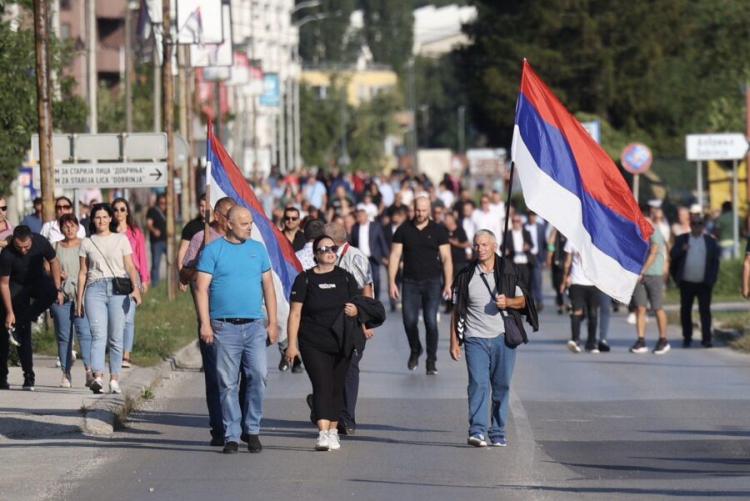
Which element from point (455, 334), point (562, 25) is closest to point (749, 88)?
point (455, 334)

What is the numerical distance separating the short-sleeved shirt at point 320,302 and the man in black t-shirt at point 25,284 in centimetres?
454

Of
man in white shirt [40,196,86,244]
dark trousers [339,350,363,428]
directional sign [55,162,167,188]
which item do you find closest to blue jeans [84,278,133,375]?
dark trousers [339,350,363,428]

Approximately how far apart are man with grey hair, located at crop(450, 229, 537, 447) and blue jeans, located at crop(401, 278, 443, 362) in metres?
5.65

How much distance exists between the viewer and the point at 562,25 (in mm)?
73062

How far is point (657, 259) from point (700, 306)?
3.24 ft

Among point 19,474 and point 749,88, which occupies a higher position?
point 749,88

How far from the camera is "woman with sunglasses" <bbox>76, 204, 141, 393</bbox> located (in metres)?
16.6

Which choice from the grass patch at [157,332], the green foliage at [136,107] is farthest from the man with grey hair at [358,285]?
the green foliage at [136,107]

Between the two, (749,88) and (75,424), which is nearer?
(75,424)

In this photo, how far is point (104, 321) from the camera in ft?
55.0

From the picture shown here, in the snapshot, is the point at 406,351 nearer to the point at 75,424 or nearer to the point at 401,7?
the point at 75,424

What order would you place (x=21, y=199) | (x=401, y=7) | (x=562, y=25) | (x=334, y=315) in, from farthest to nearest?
(x=401, y=7) → (x=562, y=25) → (x=21, y=199) → (x=334, y=315)

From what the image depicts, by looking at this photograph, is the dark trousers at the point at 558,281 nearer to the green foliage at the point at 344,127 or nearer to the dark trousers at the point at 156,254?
the dark trousers at the point at 156,254

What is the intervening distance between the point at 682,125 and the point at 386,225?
41.2 metres
